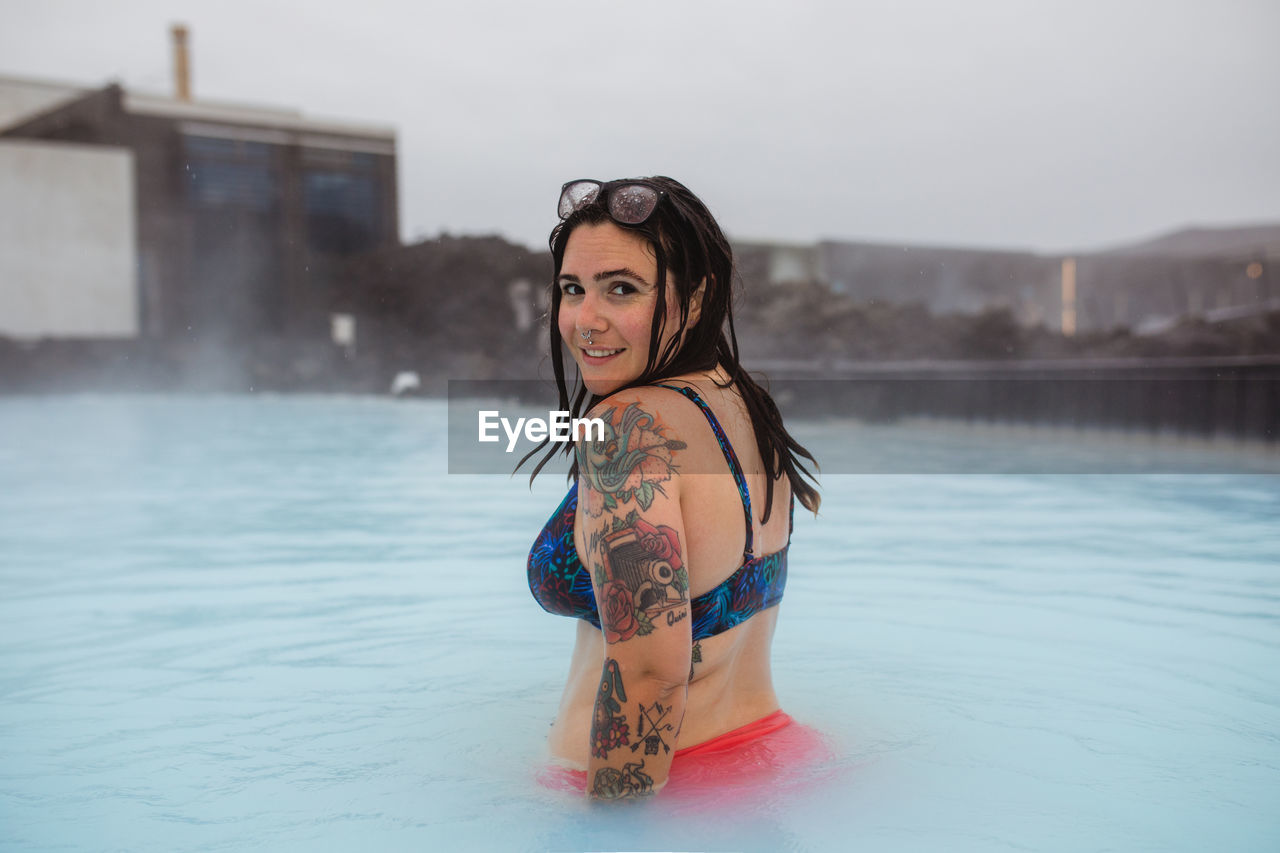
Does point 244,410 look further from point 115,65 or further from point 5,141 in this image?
point 115,65

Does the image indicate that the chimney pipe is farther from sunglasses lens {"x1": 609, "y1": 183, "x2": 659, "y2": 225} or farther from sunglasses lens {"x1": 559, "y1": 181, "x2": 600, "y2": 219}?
sunglasses lens {"x1": 609, "y1": 183, "x2": 659, "y2": 225}

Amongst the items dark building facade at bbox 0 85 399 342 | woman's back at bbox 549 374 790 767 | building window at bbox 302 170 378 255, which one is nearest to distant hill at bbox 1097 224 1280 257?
building window at bbox 302 170 378 255

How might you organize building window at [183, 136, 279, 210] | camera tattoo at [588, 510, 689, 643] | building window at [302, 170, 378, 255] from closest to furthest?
camera tattoo at [588, 510, 689, 643] < building window at [183, 136, 279, 210] < building window at [302, 170, 378, 255]

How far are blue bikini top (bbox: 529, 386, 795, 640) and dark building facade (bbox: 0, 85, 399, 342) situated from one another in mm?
19260

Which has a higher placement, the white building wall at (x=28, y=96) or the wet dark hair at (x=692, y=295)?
the white building wall at (x=28, y=96)

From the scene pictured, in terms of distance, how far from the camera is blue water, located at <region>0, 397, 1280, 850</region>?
153 centimetres

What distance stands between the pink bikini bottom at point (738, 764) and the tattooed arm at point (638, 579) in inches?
8.4

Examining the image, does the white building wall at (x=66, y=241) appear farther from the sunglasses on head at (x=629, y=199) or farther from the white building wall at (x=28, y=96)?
the sunglasses on head at (x=629, y=199)

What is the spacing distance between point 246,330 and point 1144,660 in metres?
19.3

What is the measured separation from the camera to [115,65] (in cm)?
1911

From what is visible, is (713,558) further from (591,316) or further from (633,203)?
(633,203)

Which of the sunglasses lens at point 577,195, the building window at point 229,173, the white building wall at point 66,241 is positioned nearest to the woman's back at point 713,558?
the sunglasses lens at point 577,195

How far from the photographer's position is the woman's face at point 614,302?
1.19 m

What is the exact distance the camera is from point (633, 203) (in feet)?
3.82
